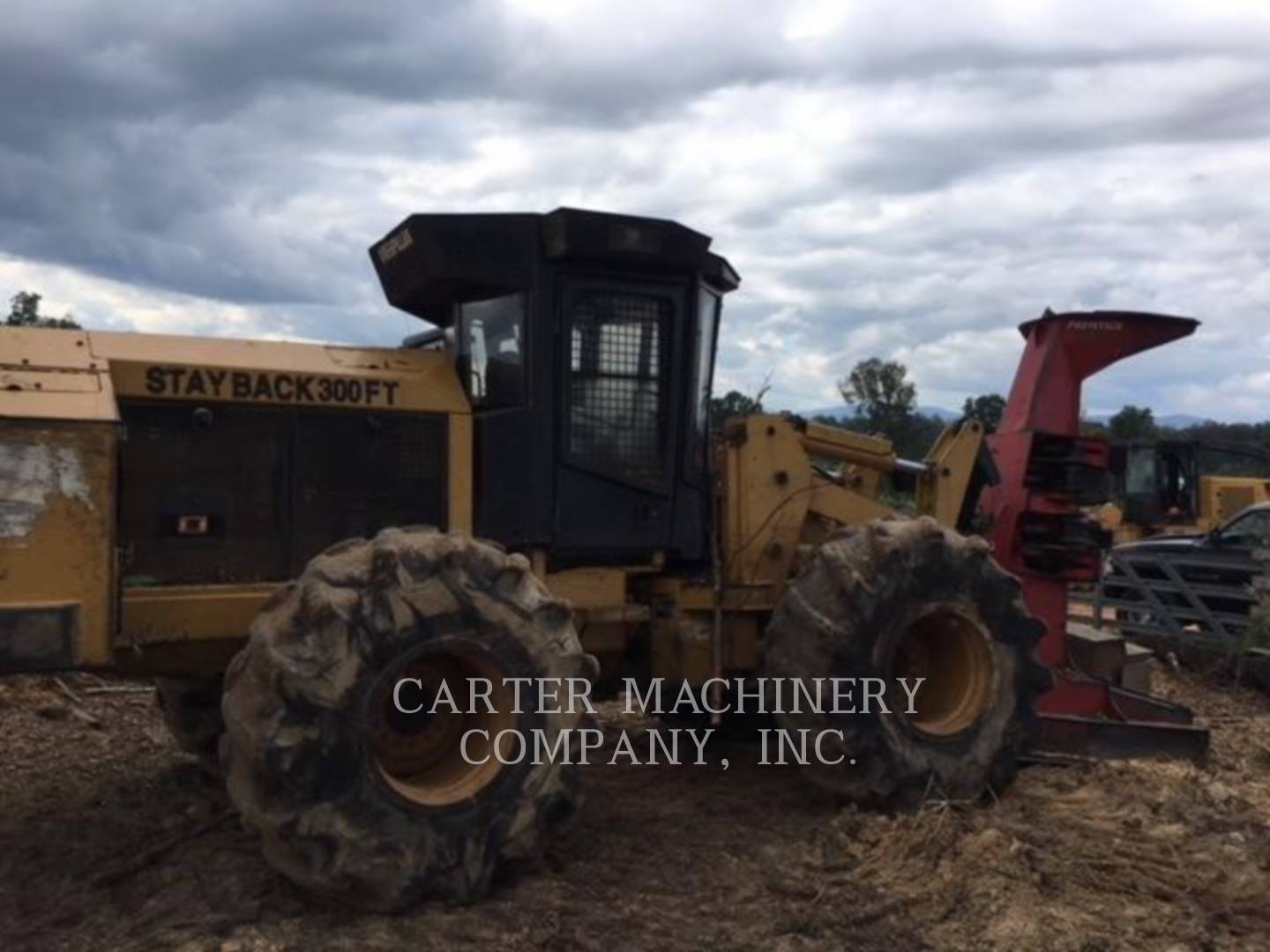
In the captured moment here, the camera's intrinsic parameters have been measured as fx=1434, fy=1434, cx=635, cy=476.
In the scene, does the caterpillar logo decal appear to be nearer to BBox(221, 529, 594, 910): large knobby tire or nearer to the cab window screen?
the cab window screen

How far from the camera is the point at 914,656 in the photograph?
25.6 feet

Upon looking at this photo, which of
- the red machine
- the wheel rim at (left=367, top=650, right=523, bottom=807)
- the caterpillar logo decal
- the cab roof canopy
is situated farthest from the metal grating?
the red machine

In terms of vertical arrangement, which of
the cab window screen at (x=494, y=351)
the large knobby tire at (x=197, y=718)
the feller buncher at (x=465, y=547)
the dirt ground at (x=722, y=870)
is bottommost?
the dirt ground at (x=722, y=870)

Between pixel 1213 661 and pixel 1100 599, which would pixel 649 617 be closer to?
pixel 1213 661

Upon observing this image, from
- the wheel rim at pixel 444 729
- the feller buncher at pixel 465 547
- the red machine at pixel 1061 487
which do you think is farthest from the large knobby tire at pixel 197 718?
the red machine at pixel 1061 487

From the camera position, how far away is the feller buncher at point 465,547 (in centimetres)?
532

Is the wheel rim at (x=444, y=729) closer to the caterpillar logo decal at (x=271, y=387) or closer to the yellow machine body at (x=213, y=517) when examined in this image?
the yellow machine body at (x=213, y=517)

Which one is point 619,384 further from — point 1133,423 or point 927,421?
point 1133,423

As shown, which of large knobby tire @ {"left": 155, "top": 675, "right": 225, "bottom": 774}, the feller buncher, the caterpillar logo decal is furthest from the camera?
large knobby tire @ {"left": 155, "top": 675, "right": 225, "bottom": 774}

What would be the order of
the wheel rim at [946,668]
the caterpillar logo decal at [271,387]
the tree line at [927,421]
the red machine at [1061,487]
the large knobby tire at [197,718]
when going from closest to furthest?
the caterpillar logo decal at [271,387] < the large knobby tire at [197,718] < the wheel rim at [946,668] < the red machine at [1061,487] < the tree line at [927,421]

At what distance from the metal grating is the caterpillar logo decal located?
0.97m

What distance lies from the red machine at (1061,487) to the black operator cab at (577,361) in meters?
2.29

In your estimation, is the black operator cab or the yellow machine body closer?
the yellow machine body

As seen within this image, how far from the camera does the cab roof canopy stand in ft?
22.5
